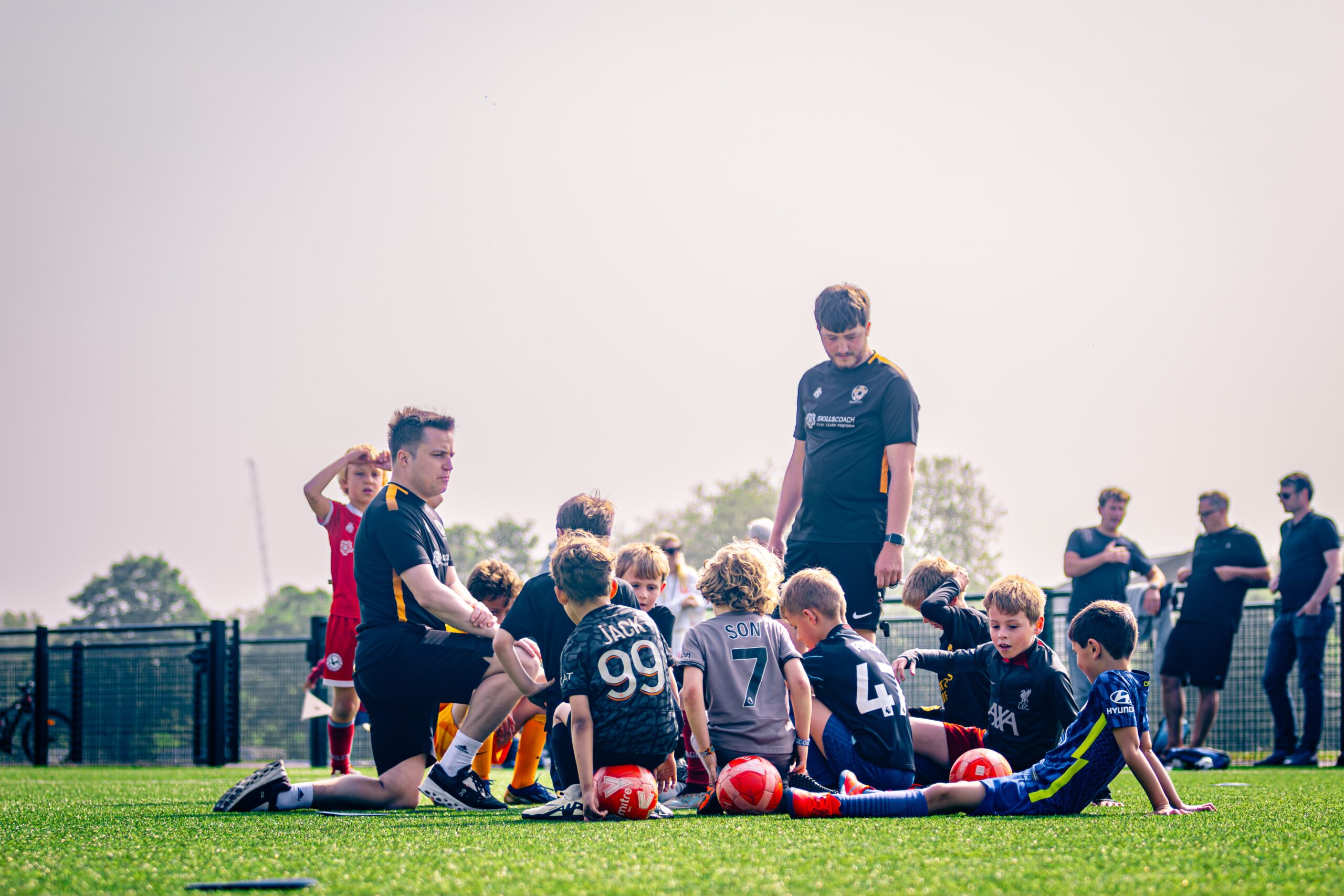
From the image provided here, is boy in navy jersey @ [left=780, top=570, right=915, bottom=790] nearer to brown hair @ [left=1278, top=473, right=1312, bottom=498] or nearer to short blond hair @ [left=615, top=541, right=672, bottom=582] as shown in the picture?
short blond hair @ [left=615, top=541, right=672, bottom=582]

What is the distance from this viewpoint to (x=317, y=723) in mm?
11922

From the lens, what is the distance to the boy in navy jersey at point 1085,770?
4.58 m

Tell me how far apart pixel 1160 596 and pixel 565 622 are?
721 centimetres

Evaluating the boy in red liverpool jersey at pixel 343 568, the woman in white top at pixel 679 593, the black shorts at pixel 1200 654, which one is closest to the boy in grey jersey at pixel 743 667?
the boy in red liverpool jersey at pixel 343 568

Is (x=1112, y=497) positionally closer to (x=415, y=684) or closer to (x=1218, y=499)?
(x=1218, y=499)

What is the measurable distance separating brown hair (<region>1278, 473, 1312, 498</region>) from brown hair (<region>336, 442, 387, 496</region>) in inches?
295

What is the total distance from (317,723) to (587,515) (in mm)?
6897

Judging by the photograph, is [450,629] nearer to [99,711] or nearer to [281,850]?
[281,850]

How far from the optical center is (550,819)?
4.86 m

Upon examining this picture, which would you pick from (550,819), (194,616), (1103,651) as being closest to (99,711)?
(550,819)

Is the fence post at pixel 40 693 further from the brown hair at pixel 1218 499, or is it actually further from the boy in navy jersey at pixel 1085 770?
the brown hair at pixel 1218 499

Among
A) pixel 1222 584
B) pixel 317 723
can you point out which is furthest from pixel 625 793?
pixel 317 723

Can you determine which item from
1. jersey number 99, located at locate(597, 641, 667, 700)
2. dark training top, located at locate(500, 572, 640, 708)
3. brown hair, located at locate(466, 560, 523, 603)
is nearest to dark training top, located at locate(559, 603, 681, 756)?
jersey number 99, located at locate(597, 641, 667, 700)

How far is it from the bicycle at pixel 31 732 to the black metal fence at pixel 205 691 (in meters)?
0.02
